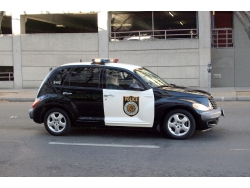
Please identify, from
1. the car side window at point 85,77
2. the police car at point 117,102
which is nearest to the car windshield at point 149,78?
the police car at point 117,102

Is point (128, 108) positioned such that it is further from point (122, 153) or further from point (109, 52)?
point (109, 52)

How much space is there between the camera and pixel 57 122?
27.1 feet

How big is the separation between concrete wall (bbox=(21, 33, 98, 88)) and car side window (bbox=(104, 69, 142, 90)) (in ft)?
36.9

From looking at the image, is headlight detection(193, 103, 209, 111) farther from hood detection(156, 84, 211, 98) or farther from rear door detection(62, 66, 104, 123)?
rear door detection(62, 66, 104, 123)

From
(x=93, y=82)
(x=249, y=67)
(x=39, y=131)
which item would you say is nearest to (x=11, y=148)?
(x=39, y=131)

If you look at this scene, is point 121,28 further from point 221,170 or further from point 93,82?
point 221,170

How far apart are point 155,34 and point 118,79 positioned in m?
11.2

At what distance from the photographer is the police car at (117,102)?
7.61 m

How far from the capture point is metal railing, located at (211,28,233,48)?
1886 cm

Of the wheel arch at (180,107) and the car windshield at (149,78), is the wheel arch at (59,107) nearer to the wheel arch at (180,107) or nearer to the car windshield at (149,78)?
the car windshield at (149,78)

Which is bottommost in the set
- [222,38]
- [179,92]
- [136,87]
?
[179,92]

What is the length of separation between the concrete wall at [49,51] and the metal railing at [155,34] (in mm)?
1468

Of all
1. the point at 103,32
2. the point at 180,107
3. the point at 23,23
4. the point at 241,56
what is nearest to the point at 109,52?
the point at 103,32

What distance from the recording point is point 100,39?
1889 centimetres
